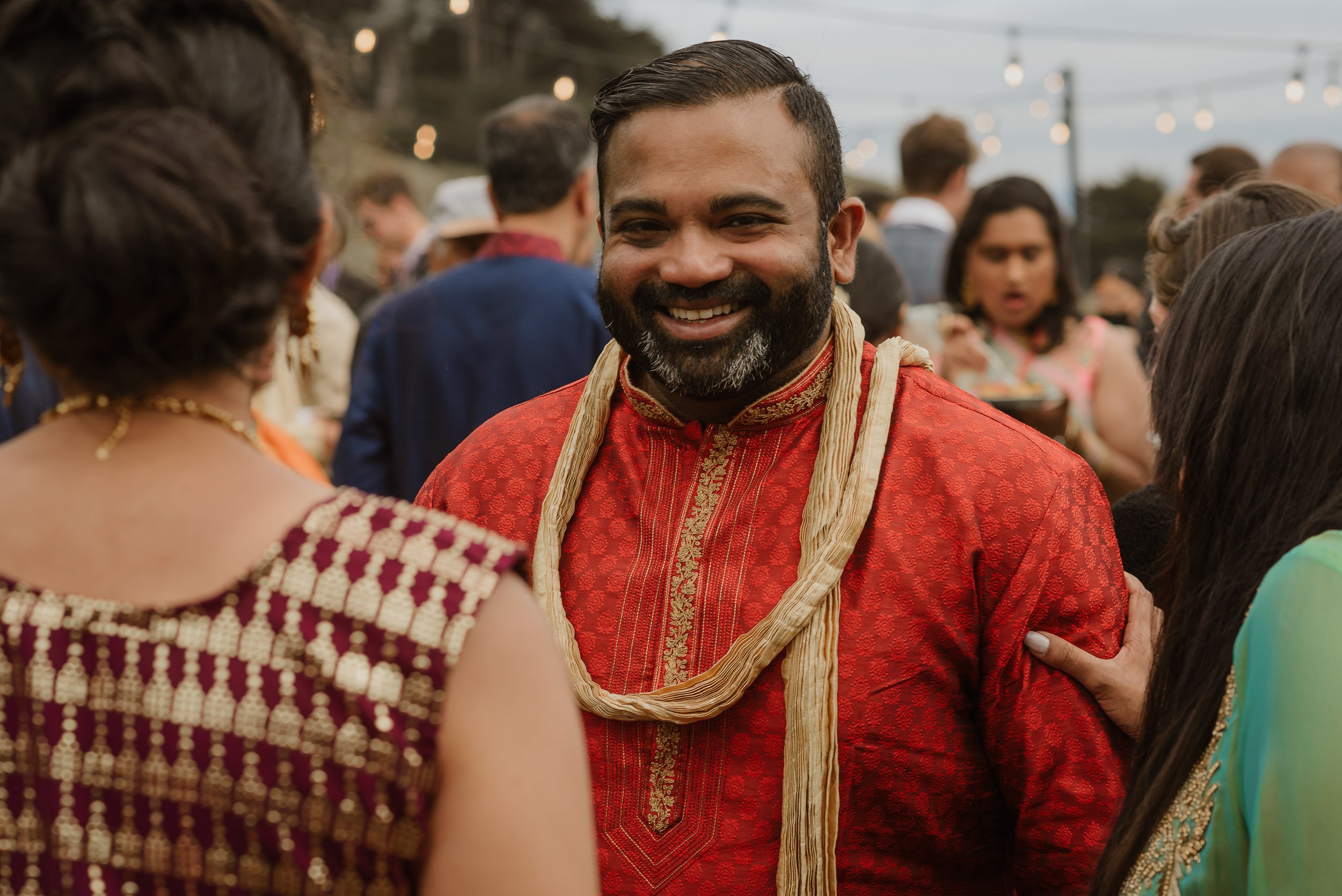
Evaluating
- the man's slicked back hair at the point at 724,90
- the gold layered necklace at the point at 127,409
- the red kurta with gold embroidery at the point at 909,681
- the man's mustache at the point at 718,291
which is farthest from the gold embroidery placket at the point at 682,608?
the gold layered necklace at the point at 127,409

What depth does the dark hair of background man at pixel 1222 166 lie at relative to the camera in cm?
481

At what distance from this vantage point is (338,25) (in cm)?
2278

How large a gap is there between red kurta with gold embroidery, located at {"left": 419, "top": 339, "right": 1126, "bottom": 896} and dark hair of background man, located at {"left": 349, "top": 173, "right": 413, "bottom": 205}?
6245 millimetres

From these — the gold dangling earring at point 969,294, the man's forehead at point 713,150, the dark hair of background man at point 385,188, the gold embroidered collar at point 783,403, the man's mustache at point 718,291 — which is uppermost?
the dark hair of background man at point 385,188

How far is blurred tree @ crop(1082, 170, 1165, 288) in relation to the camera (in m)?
39.5

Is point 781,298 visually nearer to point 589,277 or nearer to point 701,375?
point 701,375

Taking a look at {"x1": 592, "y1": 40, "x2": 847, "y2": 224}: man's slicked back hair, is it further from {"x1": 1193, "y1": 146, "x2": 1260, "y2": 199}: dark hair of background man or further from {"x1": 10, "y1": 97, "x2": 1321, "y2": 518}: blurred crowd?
{"x1": 1193, "y1": 146, "x2": 1260, "y2": 199}: dark hair of background man

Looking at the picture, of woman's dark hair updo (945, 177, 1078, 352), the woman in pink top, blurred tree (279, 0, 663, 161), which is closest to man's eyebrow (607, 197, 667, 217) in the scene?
the woman in pink top

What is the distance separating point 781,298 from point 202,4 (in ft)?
3.55

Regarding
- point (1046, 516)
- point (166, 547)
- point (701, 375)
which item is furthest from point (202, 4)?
point (1046, 516)

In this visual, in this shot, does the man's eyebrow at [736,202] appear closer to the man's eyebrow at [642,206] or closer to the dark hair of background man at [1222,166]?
the man's eyebrow at [642,206]

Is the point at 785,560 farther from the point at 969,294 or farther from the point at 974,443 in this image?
the point at 969,294

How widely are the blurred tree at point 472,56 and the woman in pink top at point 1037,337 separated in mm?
21140

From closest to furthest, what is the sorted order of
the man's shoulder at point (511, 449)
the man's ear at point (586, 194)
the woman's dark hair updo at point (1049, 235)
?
the man's shoulder at point (511, 449), the man's ear at point (586, 194), the woman's dark hair updo at point (1049, 235)
